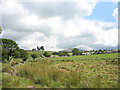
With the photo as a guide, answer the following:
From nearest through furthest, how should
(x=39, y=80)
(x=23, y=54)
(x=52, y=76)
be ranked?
1. (x=39, y=80)
2. (x=52, y=76)
3. (x=23, y=54)

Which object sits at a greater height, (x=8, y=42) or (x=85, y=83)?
(x=8, y=42)

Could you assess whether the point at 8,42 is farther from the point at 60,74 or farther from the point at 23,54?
the point at 60,74

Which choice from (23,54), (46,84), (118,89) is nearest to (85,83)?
(118,89)

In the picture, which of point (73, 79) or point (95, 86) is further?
point (73, 79)

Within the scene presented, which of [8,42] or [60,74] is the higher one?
[8,42]

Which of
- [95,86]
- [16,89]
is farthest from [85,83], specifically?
[16,89]

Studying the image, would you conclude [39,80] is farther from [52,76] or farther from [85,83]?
[85,83]

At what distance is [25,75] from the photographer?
25.7ft

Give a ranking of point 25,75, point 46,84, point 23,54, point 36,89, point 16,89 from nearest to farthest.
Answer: point 16,89, point 36,89, point 46,84, point 25,75, point 23,54

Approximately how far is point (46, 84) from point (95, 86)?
2215 millimetres

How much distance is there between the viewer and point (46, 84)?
5691 millimetres

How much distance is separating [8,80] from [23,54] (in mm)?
45609

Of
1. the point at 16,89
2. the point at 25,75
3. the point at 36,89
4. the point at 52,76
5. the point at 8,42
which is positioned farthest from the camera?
the point at 8,42

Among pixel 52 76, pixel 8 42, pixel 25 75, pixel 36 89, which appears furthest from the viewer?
pixel 8 42
